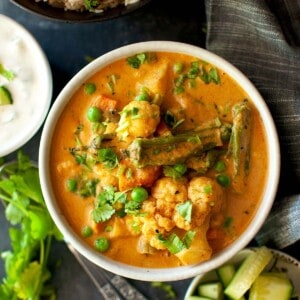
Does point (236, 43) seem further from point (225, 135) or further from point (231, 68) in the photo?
point (225, 135)

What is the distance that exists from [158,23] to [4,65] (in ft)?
2.56

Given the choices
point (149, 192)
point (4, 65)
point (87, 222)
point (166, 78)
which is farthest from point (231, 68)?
point (4, 65)

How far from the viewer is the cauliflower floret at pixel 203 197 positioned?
2.54 metres

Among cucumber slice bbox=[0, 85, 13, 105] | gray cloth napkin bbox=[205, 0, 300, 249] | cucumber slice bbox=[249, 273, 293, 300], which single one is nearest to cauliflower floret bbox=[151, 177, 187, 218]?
gray cloth napkin bbox=[205, 0, 300, 249]

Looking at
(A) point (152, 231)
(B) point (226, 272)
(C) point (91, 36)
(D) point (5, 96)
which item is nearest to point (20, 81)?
(D) point (5, 96)

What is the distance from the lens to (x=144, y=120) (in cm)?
255

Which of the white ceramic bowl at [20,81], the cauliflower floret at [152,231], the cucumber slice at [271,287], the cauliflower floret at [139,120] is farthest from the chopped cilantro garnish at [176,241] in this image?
the white ceramic bowl at [20,81]

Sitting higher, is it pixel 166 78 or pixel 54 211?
pixel 166 78

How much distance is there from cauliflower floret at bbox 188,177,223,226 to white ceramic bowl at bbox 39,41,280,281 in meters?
0.20

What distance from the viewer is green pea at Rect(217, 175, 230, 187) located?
2656mm

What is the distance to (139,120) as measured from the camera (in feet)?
8.34

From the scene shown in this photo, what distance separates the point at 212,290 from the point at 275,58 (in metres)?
1.12

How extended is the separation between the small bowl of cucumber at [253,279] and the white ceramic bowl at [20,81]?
1096 mm

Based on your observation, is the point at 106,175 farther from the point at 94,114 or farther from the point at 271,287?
the point at 271,287
